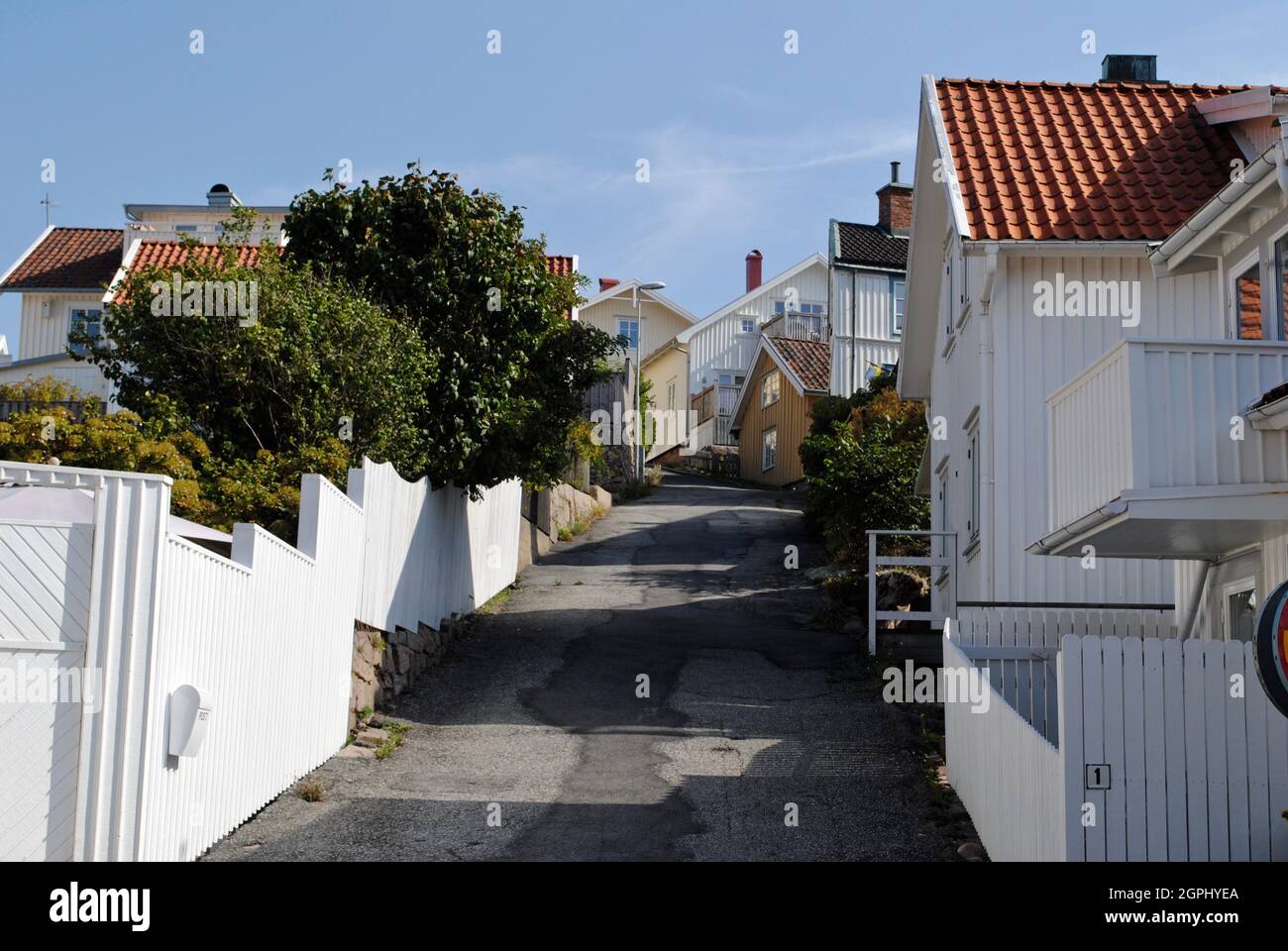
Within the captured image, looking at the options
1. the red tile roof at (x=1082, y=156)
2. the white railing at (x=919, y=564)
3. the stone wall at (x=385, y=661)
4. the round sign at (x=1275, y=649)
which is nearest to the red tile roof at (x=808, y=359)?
the white railing at (x=919, y=564)

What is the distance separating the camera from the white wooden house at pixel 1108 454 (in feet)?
27.9

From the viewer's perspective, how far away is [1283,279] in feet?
38.0

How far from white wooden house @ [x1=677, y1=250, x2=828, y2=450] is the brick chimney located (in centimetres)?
489

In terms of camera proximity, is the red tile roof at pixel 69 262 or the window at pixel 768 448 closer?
the red tile roof at pixel 69 262

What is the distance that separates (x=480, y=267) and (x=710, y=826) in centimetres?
996

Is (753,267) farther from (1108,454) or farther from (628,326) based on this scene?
(1108,454)

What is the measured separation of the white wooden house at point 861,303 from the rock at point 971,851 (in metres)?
35.2

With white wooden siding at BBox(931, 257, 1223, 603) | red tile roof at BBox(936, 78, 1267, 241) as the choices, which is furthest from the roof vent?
white wooden siding at BBox(931, 257, 1223, 603)

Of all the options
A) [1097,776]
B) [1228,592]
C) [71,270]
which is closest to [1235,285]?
[1228,592]

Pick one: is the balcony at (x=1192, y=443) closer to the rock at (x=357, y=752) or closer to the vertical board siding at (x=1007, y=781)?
the vertical board siding at (x=1007, y=781)

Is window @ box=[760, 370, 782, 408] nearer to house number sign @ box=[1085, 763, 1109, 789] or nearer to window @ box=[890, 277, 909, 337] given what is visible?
window @ box=[890, 277, 909, 337]

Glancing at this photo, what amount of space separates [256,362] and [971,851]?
30.5 feet
